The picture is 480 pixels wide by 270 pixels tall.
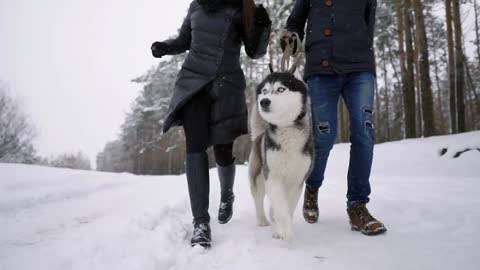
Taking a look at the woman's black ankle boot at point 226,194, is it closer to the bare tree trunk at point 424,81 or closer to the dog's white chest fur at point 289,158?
the dog's white chest fur at point 289,158

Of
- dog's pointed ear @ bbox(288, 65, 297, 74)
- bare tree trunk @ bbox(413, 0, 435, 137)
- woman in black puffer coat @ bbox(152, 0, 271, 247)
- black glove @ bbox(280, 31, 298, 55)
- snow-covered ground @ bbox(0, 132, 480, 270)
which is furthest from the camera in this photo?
bare tree trunk @ bbox(413, 0, 435, 137)

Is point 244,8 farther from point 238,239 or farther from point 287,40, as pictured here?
point 238,239

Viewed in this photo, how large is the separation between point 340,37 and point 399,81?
2626cm

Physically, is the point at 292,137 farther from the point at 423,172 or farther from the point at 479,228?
the point at 423,172

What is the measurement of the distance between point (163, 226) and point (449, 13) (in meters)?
13.9

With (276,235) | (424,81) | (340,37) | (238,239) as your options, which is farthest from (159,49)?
(424,81)

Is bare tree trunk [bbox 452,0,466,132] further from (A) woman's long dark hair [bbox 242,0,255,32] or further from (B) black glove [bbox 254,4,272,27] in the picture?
(A) woman's long dark hair [bbox 242,0,255,32]

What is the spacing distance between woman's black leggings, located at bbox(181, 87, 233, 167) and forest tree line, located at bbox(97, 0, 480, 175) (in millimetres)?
692

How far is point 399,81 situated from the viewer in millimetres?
25828

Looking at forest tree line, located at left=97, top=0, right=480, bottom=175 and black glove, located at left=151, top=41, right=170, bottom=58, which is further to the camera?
forest tree line, located at left=97, top=0, right=480, bottom=175

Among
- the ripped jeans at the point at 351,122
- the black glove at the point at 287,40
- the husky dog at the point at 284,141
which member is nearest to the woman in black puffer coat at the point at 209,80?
the black glove at the point at 287,40

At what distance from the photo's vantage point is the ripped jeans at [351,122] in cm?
289

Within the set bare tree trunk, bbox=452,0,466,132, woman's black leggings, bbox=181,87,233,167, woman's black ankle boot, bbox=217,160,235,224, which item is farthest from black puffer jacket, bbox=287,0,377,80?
bare tree trunk, bbox=452,0,466,132

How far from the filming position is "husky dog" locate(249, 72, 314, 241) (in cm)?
265
